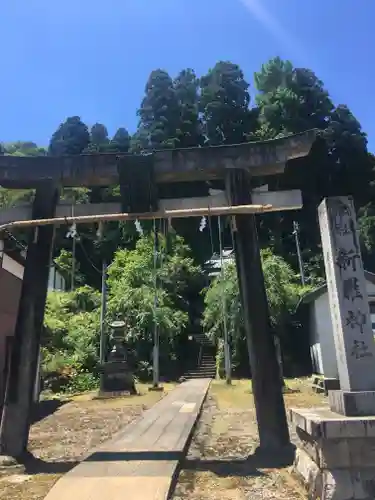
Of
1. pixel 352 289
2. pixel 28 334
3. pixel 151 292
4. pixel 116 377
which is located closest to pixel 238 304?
pixel 151 292

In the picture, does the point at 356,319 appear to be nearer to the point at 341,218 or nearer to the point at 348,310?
the point at 348,310

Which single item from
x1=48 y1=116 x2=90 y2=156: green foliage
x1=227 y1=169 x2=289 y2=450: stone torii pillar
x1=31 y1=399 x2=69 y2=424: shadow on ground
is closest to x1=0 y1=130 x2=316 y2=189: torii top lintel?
x1=227 y1=169 x2=289 y2=450: stone torii pillar

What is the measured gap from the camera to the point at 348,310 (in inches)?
199

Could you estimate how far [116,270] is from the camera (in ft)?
118

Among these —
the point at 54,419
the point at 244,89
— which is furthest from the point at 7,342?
the point at 244,89

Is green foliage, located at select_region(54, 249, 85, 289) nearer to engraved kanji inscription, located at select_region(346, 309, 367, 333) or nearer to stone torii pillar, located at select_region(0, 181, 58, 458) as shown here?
stone torii pillar, located at select_region(0, 181, 58, 458)

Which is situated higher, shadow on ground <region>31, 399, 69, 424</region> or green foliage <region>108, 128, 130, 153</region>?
green foliage <region>108, 128, 130, 153</region>

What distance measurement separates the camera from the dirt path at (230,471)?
15.8ft

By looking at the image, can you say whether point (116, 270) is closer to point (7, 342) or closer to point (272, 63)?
point (7, 342)

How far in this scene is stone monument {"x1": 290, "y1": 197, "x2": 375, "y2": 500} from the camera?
13.5 ft

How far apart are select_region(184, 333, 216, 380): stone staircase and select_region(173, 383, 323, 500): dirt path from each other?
65.2 ft

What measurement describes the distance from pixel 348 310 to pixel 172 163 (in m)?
3.92

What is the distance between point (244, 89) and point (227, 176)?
49925 mm

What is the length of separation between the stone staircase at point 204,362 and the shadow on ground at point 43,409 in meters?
14.4
